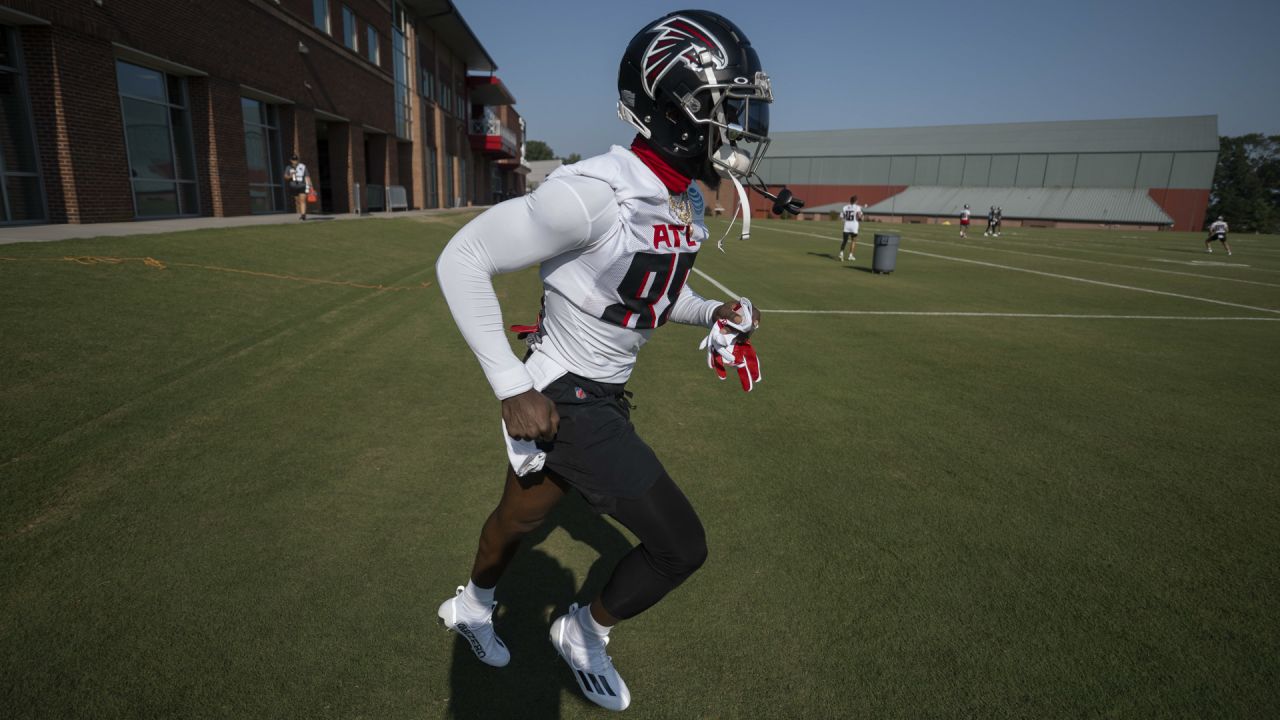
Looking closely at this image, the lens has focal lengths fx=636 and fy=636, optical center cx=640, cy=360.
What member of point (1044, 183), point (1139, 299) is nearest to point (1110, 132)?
point (1044, 183)

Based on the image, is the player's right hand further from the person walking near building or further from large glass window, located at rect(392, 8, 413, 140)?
large glass window, located at rect(392, 8, 413, 140)

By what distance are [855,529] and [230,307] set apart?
7518 millimetres

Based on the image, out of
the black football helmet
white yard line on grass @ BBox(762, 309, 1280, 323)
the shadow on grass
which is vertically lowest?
the shadow on grass

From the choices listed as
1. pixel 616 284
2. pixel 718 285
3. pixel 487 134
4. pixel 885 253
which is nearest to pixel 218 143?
pixel 718 285

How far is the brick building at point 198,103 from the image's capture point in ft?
40.9

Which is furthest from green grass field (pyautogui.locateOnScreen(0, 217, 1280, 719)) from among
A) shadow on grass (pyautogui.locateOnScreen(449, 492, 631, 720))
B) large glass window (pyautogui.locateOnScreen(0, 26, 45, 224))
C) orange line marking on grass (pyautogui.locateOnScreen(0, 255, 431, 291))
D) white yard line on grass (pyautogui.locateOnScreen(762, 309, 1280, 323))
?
large glass window (pyautogui.locateOnScreen(0, 26, 45, 224))

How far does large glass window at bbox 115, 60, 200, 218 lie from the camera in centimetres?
1498

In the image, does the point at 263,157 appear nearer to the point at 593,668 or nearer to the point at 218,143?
the point at 218,143

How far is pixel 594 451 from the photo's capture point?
6.82ft

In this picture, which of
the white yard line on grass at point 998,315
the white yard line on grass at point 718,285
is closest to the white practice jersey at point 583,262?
the white yard line on grass at point 998,315

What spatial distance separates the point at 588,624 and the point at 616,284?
126 cm

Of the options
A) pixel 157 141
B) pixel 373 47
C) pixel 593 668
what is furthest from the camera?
pixel 373 47

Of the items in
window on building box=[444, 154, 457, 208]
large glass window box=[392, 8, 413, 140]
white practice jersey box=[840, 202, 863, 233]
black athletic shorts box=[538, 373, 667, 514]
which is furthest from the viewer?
window on building box=[444, 154, 457, 208]

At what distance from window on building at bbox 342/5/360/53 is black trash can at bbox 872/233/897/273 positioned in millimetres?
22084
